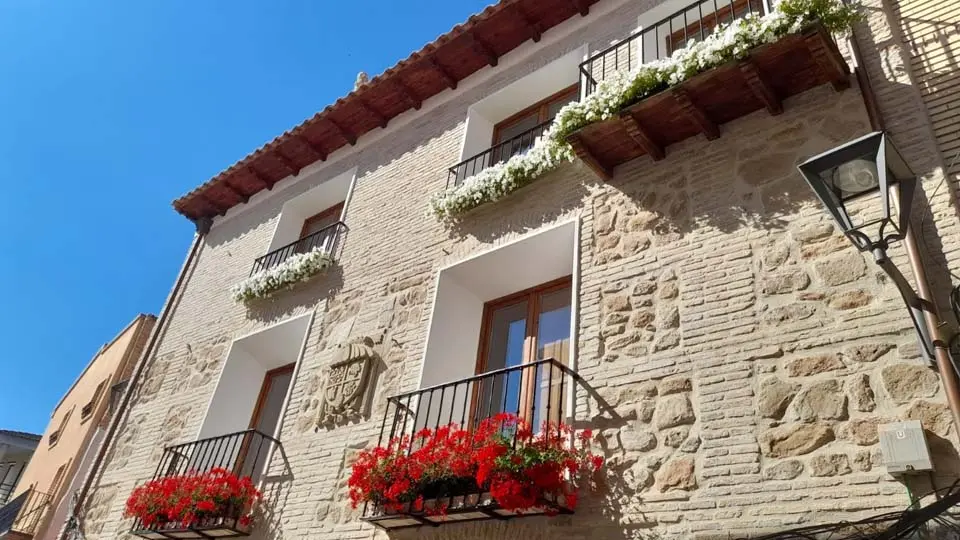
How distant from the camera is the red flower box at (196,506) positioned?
6.18 meters

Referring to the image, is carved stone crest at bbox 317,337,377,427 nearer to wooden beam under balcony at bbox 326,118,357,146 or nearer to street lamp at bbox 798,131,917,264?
wooden beam under balcony at bbox 326,118,357,146

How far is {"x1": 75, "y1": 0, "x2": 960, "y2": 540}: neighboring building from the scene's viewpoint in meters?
3.87

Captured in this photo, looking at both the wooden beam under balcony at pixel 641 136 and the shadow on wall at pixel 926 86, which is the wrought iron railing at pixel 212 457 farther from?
the shadow on wall at pixel 926 86

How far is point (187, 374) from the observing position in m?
8.73

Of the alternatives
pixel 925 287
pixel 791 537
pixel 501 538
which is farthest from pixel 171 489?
pixel 925 287

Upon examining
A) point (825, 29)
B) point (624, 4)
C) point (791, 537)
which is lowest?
point (791, 537)

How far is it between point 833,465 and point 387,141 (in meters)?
6.82

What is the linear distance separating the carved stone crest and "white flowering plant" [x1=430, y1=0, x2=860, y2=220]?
64.1 inches

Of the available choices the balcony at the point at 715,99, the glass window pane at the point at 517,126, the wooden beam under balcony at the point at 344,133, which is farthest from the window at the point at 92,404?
the balcony at the point at 715,99

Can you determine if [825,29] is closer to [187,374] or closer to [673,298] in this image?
[673,298]

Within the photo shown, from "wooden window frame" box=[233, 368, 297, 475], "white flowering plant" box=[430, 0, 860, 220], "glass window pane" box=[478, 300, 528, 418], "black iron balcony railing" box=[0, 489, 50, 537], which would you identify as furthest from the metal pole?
"black iron balcony railing" box=[0, 489, 50, 537]

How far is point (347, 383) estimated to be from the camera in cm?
645

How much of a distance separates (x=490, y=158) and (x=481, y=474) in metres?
4.23

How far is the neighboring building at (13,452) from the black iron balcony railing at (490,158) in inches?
953
